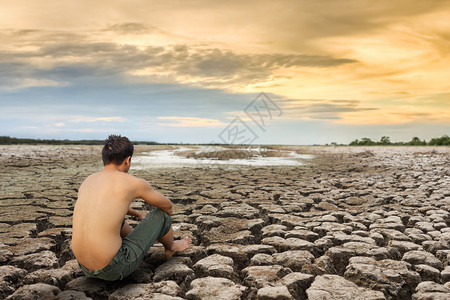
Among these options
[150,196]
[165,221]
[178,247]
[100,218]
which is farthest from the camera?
[178,247]

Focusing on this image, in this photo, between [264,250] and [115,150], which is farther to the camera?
[264,250]

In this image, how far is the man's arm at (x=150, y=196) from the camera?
2071 millimetres

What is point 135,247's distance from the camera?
2156 mm

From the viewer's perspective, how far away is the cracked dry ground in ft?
6.68

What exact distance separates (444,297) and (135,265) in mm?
1864

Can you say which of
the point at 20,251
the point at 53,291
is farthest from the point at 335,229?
the point at 20,251

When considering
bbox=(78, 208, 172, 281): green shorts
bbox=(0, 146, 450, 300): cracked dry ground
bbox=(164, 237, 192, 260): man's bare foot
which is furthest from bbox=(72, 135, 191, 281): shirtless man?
bbox=(164, 237, 192, 260): man's bare foot

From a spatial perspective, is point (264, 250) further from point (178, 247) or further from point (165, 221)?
point (165, 221)

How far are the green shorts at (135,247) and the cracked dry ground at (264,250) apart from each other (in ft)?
0.36

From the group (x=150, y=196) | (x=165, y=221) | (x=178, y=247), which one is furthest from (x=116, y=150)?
(x=178, y=247)

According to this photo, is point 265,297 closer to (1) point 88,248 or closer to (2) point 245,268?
(2) point 245,268

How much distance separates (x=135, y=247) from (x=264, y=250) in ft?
3.46

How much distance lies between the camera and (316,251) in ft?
8.84

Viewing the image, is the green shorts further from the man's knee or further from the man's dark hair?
the man's dark hair
